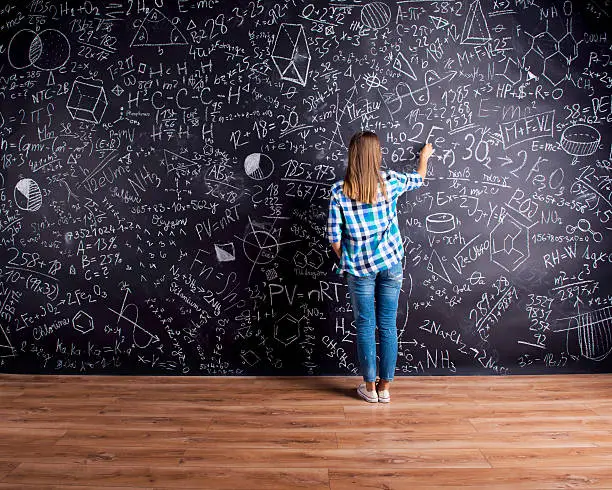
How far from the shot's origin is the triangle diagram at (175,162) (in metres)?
3.48

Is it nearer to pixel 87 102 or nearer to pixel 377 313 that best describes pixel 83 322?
pixel 87 102

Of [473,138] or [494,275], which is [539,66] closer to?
[473,138]

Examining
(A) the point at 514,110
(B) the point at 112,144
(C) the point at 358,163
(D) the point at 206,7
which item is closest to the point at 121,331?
(B) the point at 112,144

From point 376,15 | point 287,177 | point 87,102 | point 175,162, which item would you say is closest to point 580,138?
point 376,15

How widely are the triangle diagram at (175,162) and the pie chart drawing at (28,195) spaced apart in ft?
3.52

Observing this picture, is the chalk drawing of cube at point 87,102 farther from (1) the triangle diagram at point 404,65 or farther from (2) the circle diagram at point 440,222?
(2) the circle diagram at point 440,222

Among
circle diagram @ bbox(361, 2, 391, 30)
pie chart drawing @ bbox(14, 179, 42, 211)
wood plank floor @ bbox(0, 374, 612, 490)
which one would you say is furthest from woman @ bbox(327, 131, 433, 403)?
pie chart drawing @ bbox(14, 179, 42, 211)

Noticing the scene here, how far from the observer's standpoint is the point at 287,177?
3438 millimetres

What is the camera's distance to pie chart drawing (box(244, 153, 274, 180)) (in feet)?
11.3

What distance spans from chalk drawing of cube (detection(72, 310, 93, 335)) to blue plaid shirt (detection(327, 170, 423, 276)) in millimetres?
2107

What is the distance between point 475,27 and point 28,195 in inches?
145

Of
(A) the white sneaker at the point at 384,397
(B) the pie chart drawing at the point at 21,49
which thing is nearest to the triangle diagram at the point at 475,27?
(A) the white sneaker at the point at 384,397

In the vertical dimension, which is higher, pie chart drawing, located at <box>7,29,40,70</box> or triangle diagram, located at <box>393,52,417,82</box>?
pie chart drawing, located at <box>7,29,40,70</box>

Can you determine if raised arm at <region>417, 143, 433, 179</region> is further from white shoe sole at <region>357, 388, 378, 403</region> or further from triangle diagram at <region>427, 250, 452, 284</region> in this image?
white shoe sole at <region>357, 388, 378, 403</region>
